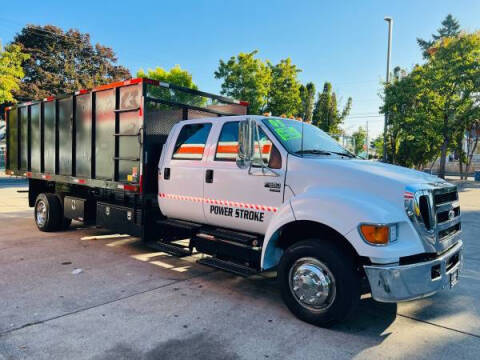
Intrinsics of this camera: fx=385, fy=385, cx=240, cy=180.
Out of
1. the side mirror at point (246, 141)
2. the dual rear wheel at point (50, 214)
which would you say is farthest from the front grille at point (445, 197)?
the dual rear wheel at point (50, 214)

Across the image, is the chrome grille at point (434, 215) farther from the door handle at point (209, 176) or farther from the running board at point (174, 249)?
the running board at point (174, 249)

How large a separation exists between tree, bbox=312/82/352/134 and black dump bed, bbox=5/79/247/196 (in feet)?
66.8

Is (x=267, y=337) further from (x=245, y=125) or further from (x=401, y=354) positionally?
(x=245, y=125)

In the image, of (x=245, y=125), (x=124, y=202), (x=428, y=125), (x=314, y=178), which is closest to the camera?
(x=314, y=178)

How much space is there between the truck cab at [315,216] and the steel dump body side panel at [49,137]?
4.01 metres

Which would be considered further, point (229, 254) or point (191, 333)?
point (229, 254)

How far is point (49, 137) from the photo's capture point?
7.98m

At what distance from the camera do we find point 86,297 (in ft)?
14.8

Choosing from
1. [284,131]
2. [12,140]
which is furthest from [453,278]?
[12,140]

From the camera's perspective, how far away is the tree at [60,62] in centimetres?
3594

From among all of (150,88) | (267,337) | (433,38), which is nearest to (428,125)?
(150,88)

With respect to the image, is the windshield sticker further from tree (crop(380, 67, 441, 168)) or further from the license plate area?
tree (crop(380, 67, 441, 168))

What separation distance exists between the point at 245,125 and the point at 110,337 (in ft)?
8.27

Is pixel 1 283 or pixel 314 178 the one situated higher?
pixel 314 178
